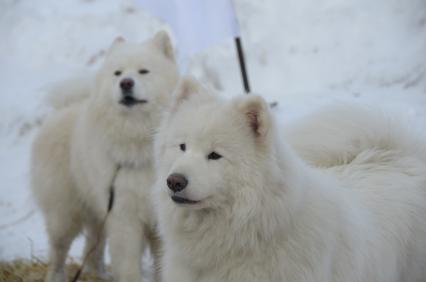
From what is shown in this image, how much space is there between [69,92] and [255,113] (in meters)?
3.03

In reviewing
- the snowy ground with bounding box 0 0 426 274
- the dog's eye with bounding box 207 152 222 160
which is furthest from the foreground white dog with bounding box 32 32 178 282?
the snowy ground with bounding box 0 0 426 274

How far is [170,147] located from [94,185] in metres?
1.80

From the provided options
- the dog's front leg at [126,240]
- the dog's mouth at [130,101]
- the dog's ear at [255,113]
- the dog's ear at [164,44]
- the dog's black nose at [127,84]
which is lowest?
the dog's front leg at [126,240]

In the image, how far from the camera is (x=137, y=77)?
4.47 meters

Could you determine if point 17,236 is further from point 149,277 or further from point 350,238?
point 350,238

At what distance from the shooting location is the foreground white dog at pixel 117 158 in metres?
4.47

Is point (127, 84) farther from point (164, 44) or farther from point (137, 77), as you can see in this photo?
point (164, 44)

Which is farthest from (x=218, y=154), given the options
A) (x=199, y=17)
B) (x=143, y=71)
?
(x=199, y=17)

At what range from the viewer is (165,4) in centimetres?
673

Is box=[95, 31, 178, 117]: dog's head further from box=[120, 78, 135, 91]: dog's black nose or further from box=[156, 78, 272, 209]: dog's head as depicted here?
box=[156, 78, 272, 209]: dog's head

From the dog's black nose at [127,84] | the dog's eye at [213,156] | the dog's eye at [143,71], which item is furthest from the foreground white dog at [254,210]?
the dog's eye at [143,71]

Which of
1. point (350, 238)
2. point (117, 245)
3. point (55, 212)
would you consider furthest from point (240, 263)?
point (55, 212)

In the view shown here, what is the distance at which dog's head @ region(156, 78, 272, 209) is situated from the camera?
270 centimetres

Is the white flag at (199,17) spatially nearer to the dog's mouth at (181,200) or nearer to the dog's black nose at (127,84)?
the dog's black nose at (127,84)
